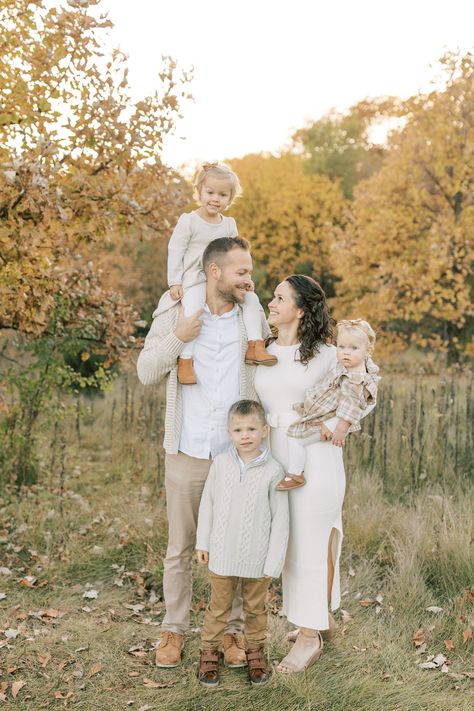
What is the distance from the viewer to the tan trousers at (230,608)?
349 cm

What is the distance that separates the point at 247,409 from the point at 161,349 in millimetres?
525

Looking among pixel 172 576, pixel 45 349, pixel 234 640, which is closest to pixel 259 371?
pixel 172 576

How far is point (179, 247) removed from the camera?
3816 millimetres

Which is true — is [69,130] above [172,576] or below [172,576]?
above

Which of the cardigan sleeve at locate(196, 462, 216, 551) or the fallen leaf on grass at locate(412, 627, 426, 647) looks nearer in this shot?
the cardigan sleeve at locate(196, 462, 216, 551)

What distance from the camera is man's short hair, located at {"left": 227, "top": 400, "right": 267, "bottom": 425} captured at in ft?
11.2

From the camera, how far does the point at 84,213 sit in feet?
17.0

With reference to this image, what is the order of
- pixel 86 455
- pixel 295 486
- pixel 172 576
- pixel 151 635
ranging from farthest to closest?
1. pixel 86 455
2. pixel 151 635
3. pixel 172 576
4. pixel 295 486

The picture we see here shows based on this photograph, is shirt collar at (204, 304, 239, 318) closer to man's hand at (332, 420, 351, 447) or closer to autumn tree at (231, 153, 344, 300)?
man's hand at (332, 420, 351, 447)

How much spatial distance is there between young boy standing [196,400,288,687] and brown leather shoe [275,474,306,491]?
1.1 inches

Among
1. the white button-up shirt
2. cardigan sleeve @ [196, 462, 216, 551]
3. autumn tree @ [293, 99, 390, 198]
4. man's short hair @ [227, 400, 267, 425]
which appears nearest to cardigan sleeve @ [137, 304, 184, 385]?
the white button-up shirt

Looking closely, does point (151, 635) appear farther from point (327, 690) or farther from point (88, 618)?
point (327, 690)

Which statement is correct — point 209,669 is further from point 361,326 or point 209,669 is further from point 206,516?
point 361,326

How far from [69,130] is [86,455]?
3837mm
